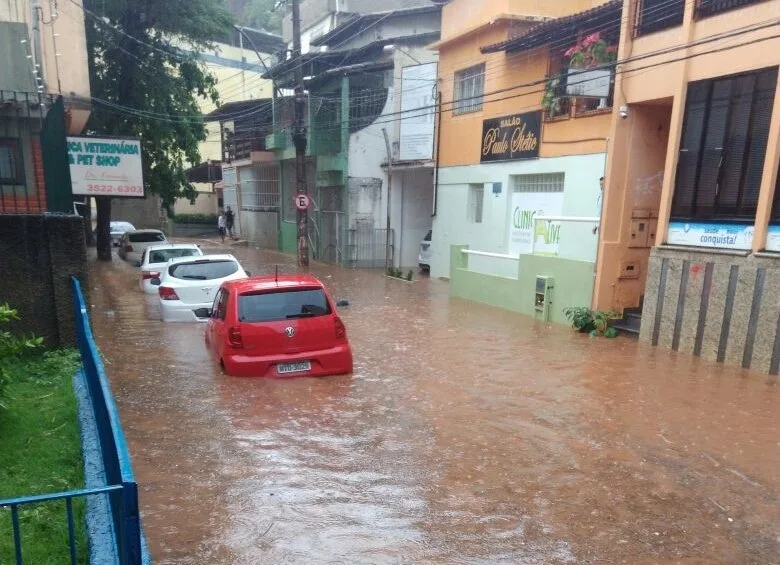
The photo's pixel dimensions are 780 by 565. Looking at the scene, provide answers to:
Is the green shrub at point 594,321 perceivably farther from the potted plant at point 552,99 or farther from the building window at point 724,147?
the potted plant at point 552,99

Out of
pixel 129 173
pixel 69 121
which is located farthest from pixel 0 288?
pixel 129 173

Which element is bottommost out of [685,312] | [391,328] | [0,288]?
[391,328]

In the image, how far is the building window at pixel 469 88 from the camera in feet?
58.6

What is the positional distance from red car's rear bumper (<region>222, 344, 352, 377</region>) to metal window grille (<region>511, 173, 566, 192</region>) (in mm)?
9154

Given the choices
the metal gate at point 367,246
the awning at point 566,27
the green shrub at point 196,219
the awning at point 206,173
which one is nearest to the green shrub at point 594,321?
the awning at point 566,27

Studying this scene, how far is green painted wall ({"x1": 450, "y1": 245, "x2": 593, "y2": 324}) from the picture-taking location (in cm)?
1272

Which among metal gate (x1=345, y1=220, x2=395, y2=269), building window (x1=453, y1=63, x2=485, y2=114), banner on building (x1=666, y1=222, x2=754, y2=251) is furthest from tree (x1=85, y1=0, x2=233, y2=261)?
banner on building (x1=666, y1=222, x2=754, y2=251)

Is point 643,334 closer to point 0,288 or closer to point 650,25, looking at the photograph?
point 650,25

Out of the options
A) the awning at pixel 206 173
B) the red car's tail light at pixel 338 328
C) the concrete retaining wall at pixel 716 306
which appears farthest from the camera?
the awning at pixel 206 173

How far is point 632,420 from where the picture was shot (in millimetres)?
7035

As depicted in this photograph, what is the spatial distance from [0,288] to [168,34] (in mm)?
19576

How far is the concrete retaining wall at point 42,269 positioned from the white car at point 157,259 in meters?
8.82

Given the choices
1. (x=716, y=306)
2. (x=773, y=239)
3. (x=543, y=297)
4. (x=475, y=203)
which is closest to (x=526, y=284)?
(x=543, y=297)

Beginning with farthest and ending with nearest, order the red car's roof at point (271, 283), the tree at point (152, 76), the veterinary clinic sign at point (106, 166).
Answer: the tree at point (152, 76) < the veterinary clinic sign at point (106, 166) < the red car's roof at point (271, 283)
